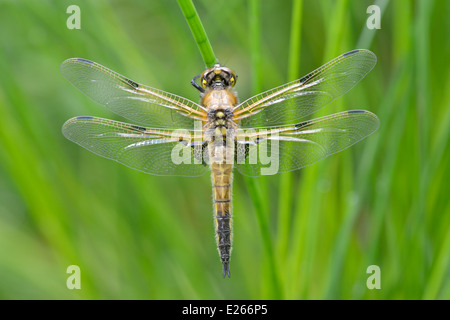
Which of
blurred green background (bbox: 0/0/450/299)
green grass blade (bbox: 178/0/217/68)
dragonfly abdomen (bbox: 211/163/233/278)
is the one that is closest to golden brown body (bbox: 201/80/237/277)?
dragonfly abdomen (bbox: 211/163/233/278)

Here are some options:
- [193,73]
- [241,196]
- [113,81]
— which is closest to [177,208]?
[241,196]

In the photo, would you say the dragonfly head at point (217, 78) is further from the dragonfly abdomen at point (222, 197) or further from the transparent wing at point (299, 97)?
the dragonfly abdomen at point (222, 197)

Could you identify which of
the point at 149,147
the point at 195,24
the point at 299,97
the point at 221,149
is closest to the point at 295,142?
the point at 299,97

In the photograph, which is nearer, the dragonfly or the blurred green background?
the dragonfly

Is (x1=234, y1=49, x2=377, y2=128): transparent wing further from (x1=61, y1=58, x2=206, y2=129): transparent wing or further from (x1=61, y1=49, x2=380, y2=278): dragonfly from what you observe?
(x1=61, y1=58, x2=206, y2=129): transparent wing

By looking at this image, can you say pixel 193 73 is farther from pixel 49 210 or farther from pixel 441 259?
pixel 441 259

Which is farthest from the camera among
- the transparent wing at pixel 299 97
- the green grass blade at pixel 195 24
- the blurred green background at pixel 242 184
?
the blurred green background at pixel 242 184

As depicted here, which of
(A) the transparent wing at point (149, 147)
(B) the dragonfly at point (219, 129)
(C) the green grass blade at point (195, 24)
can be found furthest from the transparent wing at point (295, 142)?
(C) the green grass blade at point (195, 24)

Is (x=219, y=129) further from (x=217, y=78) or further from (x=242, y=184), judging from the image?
(x=242, y=184)
